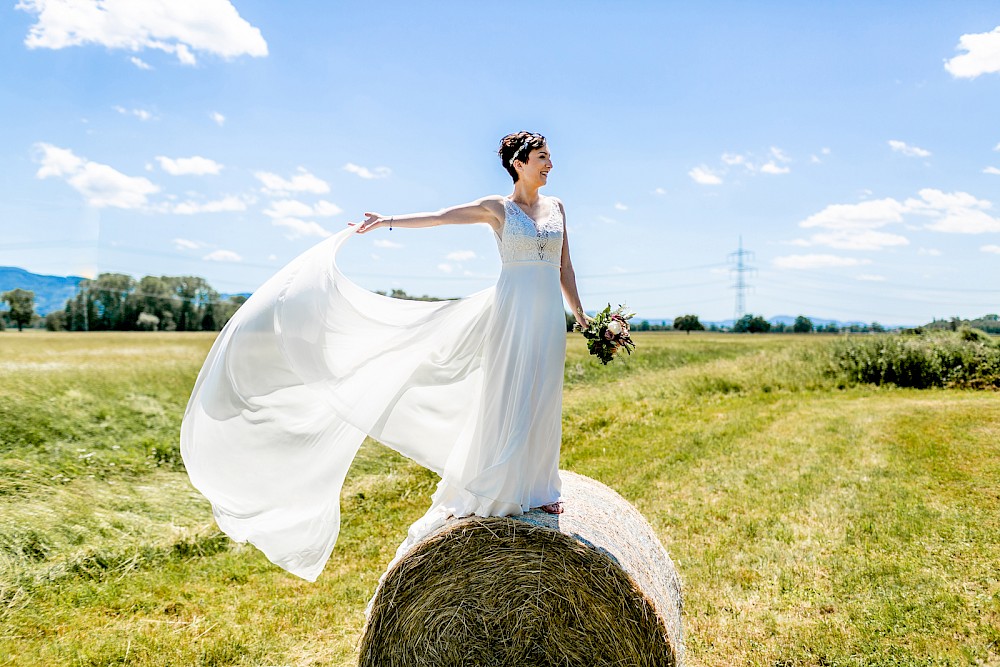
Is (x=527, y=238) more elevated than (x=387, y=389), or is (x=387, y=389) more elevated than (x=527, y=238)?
(x=527, y=238)

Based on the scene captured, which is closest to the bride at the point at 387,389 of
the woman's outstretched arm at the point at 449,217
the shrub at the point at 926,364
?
the woman's outstretched arm at the point at 449,217

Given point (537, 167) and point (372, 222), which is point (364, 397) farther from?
point (537, 167)

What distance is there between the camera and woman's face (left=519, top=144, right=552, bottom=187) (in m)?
4.29

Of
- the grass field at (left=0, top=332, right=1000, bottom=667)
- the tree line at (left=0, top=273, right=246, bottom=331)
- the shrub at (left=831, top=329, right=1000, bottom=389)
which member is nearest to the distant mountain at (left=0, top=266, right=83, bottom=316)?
the tree line at (left=0, top=273, right=246, bottom=331)

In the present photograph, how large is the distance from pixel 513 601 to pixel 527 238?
2065 mm

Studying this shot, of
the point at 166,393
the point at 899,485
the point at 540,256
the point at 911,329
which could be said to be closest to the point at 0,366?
the point at 166,393

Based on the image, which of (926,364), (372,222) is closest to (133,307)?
(926,364)

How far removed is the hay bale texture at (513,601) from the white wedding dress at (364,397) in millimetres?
277

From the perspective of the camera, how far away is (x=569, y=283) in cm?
466

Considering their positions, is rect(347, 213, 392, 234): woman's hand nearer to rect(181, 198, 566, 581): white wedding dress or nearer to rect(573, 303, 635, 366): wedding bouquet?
rect(181, 198, 566, 581): white wedding dress

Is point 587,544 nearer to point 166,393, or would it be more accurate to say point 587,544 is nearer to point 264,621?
point 264,621

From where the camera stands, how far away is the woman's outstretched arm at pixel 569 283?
4594 mm

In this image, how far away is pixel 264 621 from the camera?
5.05 meters

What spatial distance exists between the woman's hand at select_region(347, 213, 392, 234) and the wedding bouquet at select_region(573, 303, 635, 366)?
146 centimetres
